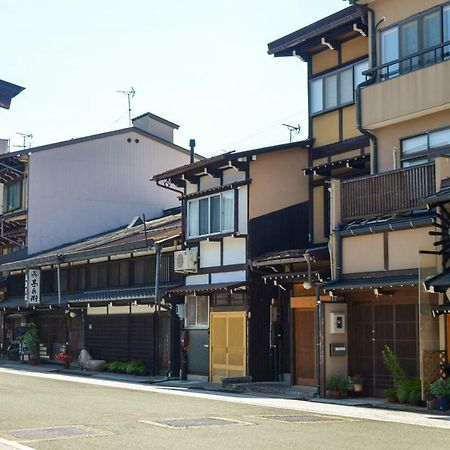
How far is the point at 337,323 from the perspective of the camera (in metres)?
22.7

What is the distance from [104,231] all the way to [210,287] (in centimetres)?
1801

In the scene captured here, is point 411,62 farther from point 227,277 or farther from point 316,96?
point 227,277

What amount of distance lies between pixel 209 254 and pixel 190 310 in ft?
8.32

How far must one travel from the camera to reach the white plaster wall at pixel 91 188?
4400 cm

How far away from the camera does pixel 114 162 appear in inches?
1768

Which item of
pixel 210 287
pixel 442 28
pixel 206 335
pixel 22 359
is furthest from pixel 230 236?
pixel 22 359

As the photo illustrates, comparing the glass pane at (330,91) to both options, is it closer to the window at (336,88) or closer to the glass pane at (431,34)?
the window at (336,88)

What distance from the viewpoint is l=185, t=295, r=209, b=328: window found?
29688 mm

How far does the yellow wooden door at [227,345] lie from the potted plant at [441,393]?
9421mm

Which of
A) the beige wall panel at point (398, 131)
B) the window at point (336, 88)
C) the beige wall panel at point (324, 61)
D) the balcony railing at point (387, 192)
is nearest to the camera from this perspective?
the balcony railing at point (387, 192)

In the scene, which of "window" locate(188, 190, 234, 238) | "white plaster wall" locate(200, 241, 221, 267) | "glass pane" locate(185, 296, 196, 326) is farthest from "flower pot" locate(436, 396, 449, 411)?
"glass pane" locate(185, 296, 196, 326)

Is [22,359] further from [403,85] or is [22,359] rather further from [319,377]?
[403,85]

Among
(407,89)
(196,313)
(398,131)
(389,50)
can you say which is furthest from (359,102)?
(196,313)

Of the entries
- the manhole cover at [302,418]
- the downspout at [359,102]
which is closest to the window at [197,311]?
the downspout at [359,102]
